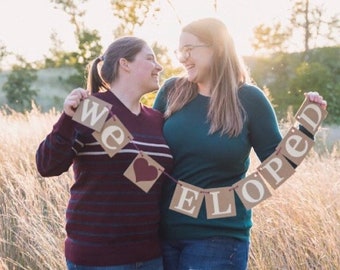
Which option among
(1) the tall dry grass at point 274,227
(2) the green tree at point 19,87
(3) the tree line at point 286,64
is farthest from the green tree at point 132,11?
(2) the green tree at point 19,87

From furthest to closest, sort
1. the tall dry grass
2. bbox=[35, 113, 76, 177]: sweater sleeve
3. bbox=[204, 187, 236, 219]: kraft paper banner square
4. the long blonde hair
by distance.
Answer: the tall dry grass
the long blonde hair
bbox=[204, 187, 236, 219]: kraft paper banner square
bbox=[35, 113, 76, 177]: sweater sleeve

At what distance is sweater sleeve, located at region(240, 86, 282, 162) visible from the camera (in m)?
2.69

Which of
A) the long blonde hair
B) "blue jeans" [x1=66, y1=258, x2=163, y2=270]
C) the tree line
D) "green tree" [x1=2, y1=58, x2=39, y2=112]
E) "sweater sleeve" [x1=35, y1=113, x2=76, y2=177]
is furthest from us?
"green tree" [x1=2, y1=58, x2=39, y2=112]

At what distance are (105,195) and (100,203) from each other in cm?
4

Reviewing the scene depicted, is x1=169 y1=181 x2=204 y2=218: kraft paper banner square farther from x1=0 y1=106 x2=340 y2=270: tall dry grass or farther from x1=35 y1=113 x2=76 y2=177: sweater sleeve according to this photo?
x1=0 y1=106 x2=340 y2=270: tall dry grass

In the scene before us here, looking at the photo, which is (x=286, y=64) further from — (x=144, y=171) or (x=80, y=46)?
(x=144, y=171)

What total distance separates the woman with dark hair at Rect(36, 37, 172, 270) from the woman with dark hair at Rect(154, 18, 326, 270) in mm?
100

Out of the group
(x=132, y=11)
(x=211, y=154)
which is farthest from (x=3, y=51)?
(x=211, y=154)

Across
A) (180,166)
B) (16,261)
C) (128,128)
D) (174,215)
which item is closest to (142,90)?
(128,128)

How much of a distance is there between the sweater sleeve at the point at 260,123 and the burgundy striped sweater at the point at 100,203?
518 millimetres

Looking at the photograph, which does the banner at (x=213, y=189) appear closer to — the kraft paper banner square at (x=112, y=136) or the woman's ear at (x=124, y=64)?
the kraft paper banner square at (x=112, y=136)

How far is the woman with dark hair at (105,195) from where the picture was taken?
2.39 metres

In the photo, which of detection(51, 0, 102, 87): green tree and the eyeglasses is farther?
detection(51, 0, 102, 87): green tree

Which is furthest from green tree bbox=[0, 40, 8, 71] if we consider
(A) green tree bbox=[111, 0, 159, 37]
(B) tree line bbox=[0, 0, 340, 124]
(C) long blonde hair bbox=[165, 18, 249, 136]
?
(C) long blonde hair bbox=[165, 18, 249, 136]
